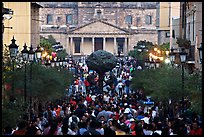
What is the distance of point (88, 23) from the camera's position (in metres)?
116

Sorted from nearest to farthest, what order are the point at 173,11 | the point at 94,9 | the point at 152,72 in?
the point at 152,72 < the point at 173,11 < the point at 94,9

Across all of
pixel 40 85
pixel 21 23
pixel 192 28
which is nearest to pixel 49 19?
pixel 21 23

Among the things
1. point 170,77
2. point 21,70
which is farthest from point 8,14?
point 170,77

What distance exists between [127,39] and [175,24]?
192 ft

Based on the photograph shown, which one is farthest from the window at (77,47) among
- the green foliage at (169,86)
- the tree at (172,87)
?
the green foliage at (169,86)

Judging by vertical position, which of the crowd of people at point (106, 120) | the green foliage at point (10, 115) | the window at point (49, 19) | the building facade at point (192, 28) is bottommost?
the crowd of people at point (106, 120)

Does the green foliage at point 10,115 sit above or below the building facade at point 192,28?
below

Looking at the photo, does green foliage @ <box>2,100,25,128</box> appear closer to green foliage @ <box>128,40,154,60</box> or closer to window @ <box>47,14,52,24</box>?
green foliage @ <box>128,40,154,60</box>

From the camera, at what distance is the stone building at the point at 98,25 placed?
116m

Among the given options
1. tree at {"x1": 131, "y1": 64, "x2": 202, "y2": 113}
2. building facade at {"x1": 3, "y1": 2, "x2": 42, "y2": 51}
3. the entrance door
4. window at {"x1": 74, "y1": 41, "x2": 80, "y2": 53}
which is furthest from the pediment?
tree at {"x1": 131, "y1": 64, "x2": 202, "y2": 113}

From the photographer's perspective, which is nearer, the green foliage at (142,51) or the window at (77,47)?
the green foliage at (142,51)

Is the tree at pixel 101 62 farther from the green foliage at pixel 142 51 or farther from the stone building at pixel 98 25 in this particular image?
the stone building at pixel 98 25

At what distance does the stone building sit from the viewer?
116 metres

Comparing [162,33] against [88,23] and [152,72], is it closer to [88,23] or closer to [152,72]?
[88,23]
